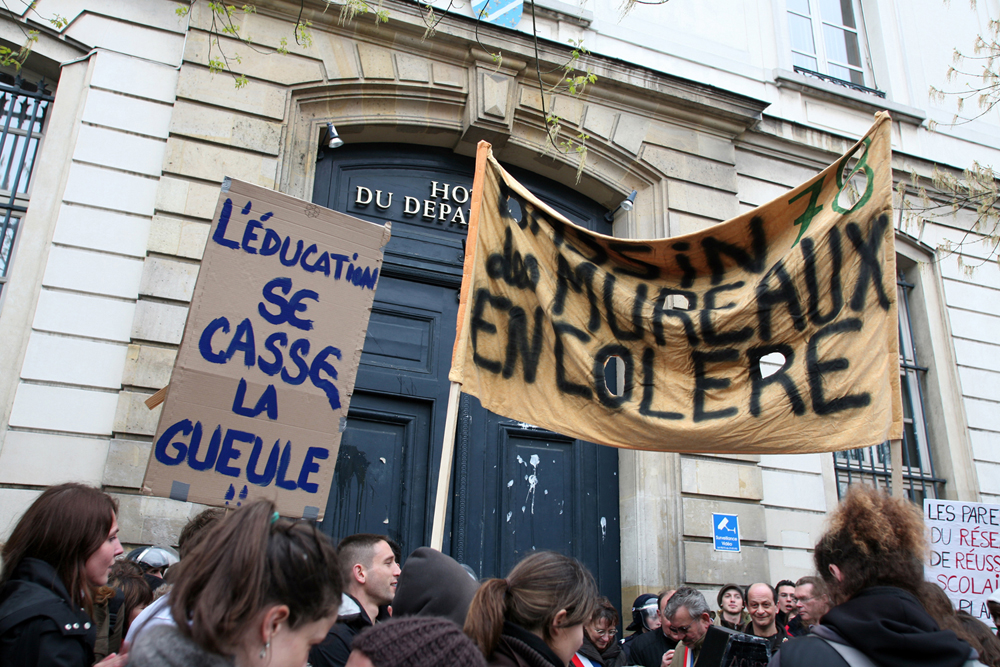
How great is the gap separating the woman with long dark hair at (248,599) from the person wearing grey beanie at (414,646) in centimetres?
15

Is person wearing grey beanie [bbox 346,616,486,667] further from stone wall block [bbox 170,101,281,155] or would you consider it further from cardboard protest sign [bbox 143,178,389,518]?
stone wall block [bbox 170,101,281,155]

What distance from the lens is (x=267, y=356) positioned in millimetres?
4008

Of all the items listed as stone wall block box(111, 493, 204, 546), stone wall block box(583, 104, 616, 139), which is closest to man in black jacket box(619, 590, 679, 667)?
stone wall block box(111, 493, 204, 546)

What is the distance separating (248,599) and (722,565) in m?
6.16

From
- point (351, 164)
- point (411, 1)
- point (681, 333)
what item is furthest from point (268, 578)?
point (411, 1)

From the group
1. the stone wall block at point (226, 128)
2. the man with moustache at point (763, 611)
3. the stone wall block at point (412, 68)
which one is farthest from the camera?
the stone wall block at point (412, 68)

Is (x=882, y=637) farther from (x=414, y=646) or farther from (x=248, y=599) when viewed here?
(x=248, y=599)

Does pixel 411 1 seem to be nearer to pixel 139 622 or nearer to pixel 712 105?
pixel 712 105

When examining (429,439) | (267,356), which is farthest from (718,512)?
(267,356)

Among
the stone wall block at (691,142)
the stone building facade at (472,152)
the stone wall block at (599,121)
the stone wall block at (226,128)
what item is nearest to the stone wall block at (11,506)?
the stone building facade at (472,152)

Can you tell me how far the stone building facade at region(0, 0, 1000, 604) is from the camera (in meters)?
5.84

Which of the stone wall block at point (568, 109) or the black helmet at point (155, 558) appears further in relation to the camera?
the stone wall block at point (568, 109)

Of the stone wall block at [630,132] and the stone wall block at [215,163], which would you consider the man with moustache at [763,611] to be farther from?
the stone wall block at [215,163]

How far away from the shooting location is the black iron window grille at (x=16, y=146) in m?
6.33
